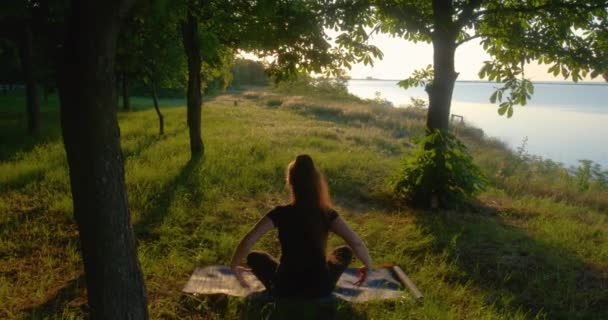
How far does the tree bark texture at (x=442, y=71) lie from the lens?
7.64 meters

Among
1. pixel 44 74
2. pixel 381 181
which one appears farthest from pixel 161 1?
pixel 44 74

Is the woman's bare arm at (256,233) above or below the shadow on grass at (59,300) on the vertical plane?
above

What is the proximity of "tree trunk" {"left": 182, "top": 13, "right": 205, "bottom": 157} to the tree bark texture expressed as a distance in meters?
5.64

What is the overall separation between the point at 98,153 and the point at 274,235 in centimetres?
377

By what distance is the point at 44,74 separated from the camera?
1036 inches

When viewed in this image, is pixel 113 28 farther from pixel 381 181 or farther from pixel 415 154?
pixel 381 181

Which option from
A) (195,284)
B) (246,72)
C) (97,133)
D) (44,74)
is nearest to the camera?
(97,133)

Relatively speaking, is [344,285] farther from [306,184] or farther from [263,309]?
[306,184]

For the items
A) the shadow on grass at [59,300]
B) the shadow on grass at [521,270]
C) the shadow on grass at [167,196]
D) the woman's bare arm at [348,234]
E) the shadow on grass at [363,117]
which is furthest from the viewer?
the shadow on grass at [363,117]

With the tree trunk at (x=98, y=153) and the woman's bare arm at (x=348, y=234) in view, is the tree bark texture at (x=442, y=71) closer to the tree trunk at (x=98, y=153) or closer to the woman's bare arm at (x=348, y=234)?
the woman's bare arm at (x=348, y=234)

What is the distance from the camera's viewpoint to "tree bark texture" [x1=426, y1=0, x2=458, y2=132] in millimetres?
7645

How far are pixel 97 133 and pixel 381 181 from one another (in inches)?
290

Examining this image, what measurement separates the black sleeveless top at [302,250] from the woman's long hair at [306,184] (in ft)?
0.24

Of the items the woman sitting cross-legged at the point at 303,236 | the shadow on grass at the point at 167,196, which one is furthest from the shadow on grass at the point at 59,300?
the woman sitting cross-legged at the point at 303,236
